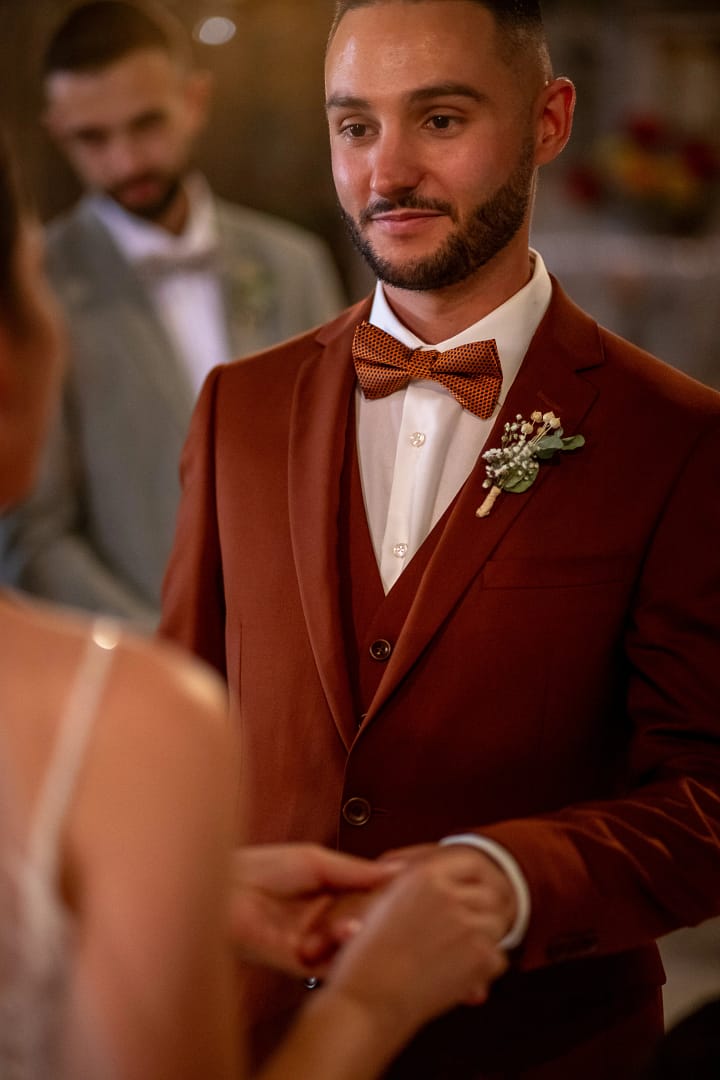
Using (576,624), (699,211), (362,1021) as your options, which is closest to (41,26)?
(699,211)

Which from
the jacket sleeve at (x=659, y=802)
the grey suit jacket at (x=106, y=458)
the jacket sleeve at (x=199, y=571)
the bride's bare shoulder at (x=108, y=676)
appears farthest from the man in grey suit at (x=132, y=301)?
the bride's bare shoulder at (x=108, y=676)

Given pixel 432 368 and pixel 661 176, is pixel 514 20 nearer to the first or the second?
pixel 432 368

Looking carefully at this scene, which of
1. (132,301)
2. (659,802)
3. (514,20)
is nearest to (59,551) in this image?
(132,301)

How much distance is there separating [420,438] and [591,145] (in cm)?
589

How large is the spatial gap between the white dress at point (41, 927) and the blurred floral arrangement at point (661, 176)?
6.21 metres

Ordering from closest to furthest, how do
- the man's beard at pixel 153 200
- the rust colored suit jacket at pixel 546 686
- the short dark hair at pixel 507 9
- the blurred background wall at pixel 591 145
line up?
the rust colored suit jacket at pixel 546 686 → the short dark hair at pixel 507 9 → the man's beard at pixel 153 200 → the blurred background wall at pixel 591 145

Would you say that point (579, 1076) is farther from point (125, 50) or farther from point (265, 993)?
point (125, 50)

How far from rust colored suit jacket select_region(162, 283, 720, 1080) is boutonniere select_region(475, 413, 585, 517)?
0.6 inches

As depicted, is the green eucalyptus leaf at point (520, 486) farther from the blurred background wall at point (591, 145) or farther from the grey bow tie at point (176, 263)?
the blurred background wall at point (591, 145)

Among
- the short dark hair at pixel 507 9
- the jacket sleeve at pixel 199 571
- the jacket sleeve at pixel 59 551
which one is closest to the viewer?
the short dark hair at pixel 507 9

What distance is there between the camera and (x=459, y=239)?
162 centimetres

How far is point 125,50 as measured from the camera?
3.51 meters

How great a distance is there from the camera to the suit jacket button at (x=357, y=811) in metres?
1.56

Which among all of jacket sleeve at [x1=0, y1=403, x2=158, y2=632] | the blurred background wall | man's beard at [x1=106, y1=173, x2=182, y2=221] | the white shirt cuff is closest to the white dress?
the white shirt cuff
